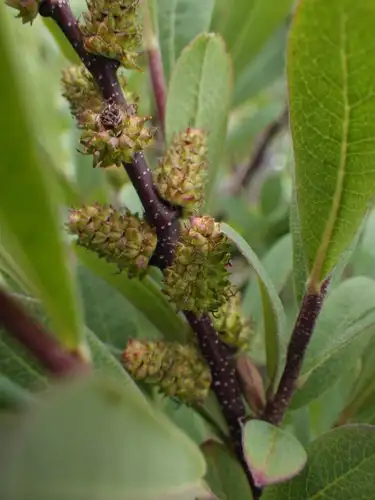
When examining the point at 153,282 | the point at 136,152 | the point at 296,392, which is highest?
the point at 136,152

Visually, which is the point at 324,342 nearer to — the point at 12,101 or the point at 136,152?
the point at 136,152

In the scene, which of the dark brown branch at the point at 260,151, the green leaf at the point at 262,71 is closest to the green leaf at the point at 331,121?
the green leaf at the point at 262,71

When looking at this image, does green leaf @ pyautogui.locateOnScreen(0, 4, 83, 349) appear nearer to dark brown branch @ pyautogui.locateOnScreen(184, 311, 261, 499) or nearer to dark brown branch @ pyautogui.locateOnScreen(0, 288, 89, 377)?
dark brown branch @ pyautogui.locateOnScreen(0, 288, 89, 377)

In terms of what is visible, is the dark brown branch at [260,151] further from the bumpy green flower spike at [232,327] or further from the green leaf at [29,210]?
the green leaf at [29,210]

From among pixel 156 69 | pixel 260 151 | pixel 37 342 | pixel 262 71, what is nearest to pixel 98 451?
pixel 37 342

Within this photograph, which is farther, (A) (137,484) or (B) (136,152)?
(B) (136,152)

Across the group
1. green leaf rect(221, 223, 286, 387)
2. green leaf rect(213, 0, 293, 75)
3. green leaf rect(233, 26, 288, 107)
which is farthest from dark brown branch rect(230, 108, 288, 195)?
green leaf rect(221, 223, 286, 387)

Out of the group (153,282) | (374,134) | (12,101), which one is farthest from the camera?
(153,282)

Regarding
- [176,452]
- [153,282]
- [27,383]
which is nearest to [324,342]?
[153,282]
